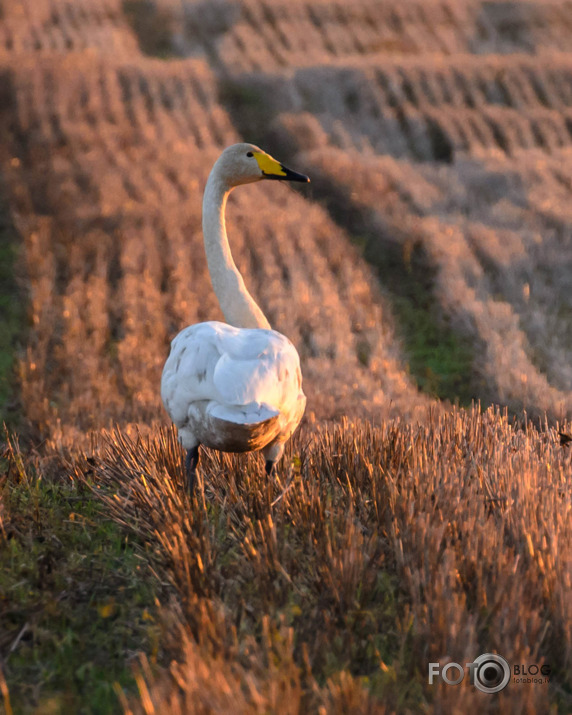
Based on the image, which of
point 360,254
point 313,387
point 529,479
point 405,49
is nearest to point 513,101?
point 405,49

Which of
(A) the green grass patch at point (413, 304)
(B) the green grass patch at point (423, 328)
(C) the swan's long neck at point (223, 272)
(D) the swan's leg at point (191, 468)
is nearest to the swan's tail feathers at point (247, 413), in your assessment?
(D) the swan's leg at point (191, 468)

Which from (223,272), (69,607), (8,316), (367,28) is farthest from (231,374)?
(367,28)

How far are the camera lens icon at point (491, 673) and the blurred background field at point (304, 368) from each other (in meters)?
0.09

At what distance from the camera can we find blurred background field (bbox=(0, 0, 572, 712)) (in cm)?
314

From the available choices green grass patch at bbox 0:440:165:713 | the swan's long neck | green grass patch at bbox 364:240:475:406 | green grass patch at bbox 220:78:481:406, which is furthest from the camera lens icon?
green grass patch at bbox 364:240:475:406

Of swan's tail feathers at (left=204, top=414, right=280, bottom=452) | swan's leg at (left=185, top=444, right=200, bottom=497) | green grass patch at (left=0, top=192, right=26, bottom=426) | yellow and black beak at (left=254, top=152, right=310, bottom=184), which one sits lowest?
green grass patch at (left=0, top=192, right=26, bottom=426)

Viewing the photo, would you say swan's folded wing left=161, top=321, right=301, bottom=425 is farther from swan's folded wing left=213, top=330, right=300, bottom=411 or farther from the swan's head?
the swan's head

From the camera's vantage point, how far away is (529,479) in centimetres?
402

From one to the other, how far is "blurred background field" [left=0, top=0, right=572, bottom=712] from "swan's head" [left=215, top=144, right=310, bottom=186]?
1.80 m

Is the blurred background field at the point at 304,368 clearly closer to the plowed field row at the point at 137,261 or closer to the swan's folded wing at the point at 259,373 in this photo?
the plowed field row at the point at 137,261

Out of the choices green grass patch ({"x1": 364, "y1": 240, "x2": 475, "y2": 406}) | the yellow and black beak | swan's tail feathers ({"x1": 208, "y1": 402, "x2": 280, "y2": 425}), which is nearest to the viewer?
swan's tail feathers ({"x1": 208, "y1": 402, "x2": 280, "y2": 425})

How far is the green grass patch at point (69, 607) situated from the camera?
10.2ft

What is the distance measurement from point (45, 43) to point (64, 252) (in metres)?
18.3

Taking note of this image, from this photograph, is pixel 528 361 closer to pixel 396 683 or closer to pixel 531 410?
pixel 531 410
